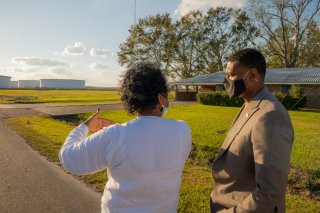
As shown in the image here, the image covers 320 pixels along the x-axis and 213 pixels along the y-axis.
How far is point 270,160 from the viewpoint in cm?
186

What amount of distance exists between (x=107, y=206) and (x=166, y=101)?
0.75 m

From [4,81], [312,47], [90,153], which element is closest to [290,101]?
[312,47]

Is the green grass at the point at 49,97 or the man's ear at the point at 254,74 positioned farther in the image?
the green grass at the point at 49,97

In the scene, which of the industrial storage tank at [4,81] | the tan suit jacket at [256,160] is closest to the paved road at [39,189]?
the tan suit jacket at [256,160]

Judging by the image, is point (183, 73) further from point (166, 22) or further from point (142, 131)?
point (142, 131)

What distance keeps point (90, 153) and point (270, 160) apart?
41.4 inches

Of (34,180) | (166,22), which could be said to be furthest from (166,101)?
(166,22)

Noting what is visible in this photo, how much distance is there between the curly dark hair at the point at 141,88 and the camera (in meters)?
1.92

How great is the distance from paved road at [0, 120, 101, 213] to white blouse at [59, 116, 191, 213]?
122 inches

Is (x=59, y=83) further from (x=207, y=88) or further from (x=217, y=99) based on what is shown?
(x=217, y=99)

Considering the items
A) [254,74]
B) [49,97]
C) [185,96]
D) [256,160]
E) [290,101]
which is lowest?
[49,97]

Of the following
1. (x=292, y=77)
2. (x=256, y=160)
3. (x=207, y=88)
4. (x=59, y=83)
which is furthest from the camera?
(x=59, y=83)

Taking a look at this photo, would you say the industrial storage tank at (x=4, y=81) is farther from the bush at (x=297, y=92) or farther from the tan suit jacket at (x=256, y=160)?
the tan suit jacket at (x=256, y=160)

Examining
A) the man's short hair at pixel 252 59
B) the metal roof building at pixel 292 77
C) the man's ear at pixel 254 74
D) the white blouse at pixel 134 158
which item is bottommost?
the white blouse at pixel 134 158
